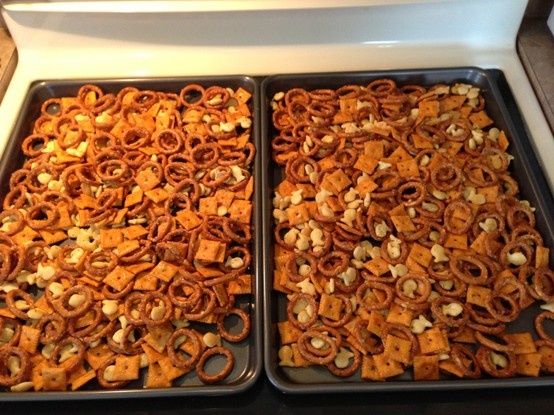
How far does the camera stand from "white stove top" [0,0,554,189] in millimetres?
1573

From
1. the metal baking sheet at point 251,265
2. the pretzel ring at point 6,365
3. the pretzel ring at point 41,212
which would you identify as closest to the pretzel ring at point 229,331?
the metal baking sheet at point 251,265

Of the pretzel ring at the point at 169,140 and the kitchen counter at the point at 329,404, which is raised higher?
the pretzel ring at the point at 169,140

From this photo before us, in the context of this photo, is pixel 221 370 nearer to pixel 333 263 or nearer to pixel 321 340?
pixel 321 340

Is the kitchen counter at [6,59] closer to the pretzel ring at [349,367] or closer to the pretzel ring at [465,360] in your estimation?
the pretzel ring at [349,367]

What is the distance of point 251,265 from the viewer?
4.52ft

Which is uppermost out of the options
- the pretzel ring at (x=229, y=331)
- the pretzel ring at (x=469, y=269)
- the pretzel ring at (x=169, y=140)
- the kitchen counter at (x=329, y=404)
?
the pretzel ring at (x=169, y=140)

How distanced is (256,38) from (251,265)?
0.80 m

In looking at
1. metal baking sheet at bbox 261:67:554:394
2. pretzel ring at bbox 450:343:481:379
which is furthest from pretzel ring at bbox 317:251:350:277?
pretzel ring at bbox 450:343:481:379

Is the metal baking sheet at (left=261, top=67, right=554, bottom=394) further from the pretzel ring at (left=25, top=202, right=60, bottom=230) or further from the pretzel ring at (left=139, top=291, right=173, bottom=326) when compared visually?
the pretzel ring at (left=25, top=202, right=60, bottom=230)

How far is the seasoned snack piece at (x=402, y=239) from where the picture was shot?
4.07ft

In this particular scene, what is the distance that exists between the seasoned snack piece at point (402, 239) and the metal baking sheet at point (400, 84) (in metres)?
0.03

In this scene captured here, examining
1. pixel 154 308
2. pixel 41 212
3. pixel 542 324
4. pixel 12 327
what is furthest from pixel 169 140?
pixel 542 324

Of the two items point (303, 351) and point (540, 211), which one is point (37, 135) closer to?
point (303, 351)

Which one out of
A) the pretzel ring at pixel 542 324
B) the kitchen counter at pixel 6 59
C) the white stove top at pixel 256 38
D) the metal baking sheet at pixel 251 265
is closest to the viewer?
the metal baking sheet at pixel 251 265
